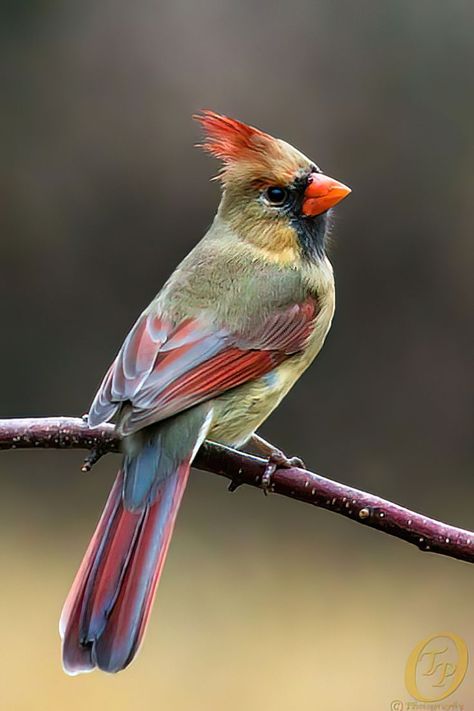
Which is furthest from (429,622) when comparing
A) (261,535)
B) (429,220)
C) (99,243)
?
(99,243)

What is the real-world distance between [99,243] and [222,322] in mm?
3930

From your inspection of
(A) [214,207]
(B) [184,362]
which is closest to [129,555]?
(B) [184,362]

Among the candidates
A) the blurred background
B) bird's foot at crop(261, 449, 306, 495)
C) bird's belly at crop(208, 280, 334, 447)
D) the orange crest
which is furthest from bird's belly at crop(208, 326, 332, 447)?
the blurred background

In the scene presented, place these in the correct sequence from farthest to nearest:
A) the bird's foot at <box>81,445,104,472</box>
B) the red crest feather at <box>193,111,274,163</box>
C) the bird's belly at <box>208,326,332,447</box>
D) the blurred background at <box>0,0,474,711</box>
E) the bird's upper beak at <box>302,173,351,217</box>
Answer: the blurred background at <box>0,0,474,711</box>
the bird's upper beak at <box>302,173,351,217</box>
the red crest feather at <box>193,111,274,163</box>
the bird's belly at <box>208,326,332,447</box>
the bird's foot at <box>81,445,104,472</box>

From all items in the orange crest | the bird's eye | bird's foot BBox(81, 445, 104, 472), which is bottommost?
bird's foot BBox(81, 445, 104, 472)

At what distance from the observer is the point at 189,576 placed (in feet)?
20.7

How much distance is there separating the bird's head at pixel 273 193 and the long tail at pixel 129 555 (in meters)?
0.67

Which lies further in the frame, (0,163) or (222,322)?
(0,163)

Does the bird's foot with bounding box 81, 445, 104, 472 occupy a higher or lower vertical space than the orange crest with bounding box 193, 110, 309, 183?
lower

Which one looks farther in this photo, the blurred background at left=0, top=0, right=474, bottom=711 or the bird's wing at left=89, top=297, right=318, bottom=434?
the blurred background at left=0, top=0, right=474, bottom=711

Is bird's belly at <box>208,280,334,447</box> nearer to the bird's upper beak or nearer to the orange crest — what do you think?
the bird's upper beak

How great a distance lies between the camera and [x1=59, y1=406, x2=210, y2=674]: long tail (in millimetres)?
2332

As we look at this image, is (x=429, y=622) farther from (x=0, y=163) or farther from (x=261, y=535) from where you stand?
(x=0, y=163)

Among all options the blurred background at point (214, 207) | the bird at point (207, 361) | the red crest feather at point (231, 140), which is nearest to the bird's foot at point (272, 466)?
the bird at point (207, 361)
